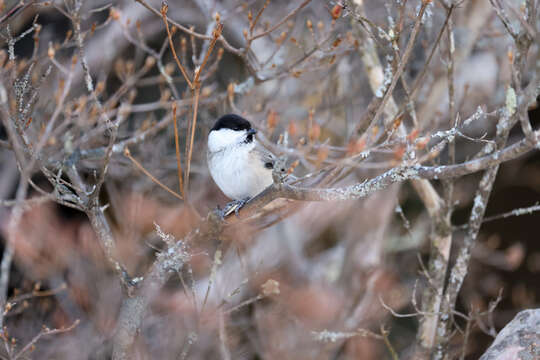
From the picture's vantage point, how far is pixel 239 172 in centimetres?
366

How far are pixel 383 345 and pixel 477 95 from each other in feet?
10.1

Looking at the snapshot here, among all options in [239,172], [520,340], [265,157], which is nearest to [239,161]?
[239,172]

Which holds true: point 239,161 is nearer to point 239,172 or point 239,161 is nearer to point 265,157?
point 239,172

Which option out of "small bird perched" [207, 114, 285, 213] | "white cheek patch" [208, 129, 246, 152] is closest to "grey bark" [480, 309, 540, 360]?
"small bird perched" [207, 114, 285, 213]

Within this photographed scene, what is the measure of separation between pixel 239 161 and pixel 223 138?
28 cm

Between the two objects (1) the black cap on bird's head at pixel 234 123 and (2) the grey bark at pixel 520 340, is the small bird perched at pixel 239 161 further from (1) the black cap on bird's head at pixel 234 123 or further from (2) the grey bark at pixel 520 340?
(2) the grey bark at pixel 520 340

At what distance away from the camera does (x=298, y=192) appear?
7.23 ft

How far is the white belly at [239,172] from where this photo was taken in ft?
12.0

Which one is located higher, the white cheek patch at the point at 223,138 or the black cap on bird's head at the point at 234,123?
the black cap on bird's head at the point at 234,123

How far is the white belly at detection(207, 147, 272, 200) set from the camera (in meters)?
3.66

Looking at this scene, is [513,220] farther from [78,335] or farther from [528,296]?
[78,335]

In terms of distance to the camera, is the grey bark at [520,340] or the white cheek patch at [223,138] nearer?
the grey bark at [520,340]

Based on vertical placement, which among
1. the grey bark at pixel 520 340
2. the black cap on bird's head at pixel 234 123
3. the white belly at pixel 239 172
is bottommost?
the grey bark at pixel 520 340

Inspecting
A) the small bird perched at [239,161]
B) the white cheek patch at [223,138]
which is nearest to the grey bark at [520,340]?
the small bird perched at [239,161]
